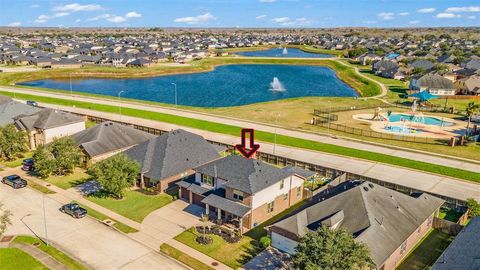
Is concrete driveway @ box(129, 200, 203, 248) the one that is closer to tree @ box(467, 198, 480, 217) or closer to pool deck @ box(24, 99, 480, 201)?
pool deck @ box(24, 99, 480, 201)

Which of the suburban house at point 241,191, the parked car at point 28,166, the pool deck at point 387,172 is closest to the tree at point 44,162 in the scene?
the parked car at point 28,166

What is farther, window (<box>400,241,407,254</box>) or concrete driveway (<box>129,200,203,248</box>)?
concrete driveway (<box>129,200,203,248</box>)

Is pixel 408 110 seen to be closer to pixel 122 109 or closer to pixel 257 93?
pixel 257 93

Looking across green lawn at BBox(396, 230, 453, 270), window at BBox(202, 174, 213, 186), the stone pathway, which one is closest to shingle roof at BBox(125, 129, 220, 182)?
window at BBox(202, 174, 213, 186)

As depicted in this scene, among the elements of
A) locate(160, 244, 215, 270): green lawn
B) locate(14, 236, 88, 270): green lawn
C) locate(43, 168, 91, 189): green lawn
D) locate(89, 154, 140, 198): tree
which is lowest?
locate(14, 236, 88, 270): green lawn

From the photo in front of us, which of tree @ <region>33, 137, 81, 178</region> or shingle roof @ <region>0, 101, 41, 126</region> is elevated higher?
shingle roof @ <region>0, 101, 41, 126</region>

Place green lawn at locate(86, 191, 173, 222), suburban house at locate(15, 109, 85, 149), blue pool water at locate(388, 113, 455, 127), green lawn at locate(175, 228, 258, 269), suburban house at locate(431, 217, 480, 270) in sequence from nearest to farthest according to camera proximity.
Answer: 1. suburban house at locate(431, 217, 480, 270)
2. green lawn at locate(175, 228, 258, 269)
3. green lawn at locate(86, 191, 173, 222)
4. suburban house at locate(15, 109, 85, 149)
5. blue pool water at locate(388, 113, 455, 127)

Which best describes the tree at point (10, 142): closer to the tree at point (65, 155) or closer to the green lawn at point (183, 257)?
the tree at point (65, 155)

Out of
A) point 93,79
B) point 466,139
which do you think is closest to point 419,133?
point 466,139

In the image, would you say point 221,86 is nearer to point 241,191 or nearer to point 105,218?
point 105,218

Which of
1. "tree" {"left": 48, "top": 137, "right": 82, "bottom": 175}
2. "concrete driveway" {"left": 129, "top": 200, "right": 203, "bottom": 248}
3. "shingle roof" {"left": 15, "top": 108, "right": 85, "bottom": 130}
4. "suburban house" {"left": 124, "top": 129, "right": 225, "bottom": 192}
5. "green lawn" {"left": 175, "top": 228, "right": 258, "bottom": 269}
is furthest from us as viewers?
"shingle roof" {"left": 15, "top": 108, "right": 85, "bottom": 130}
